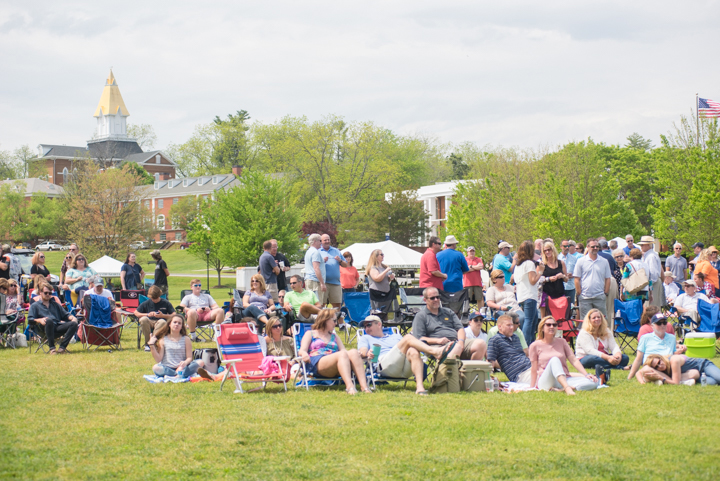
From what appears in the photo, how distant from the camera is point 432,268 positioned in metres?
10.5

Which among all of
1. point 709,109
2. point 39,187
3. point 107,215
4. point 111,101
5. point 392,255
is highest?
point 111,101

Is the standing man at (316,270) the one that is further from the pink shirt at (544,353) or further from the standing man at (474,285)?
the pink shirt at (544,353)

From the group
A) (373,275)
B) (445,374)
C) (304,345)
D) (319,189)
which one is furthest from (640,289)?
(319,189)

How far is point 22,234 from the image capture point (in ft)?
218

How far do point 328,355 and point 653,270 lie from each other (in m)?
6.71

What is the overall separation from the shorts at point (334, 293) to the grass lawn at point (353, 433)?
4.47 m

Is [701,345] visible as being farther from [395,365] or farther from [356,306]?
[356,306]

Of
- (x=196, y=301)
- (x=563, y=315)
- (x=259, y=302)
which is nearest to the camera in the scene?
(x=563, y=315)

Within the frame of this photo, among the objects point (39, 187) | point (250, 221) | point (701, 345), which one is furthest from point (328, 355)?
point (39, 187)

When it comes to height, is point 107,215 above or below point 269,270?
above

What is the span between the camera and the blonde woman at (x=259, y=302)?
10.8m

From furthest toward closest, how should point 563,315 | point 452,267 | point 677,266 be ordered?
point 677,266 → point 452,267 → point 563,315

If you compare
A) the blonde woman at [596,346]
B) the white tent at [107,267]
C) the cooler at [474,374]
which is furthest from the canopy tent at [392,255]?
the cooler at [474,374]

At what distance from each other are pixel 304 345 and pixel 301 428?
2.17 metres
